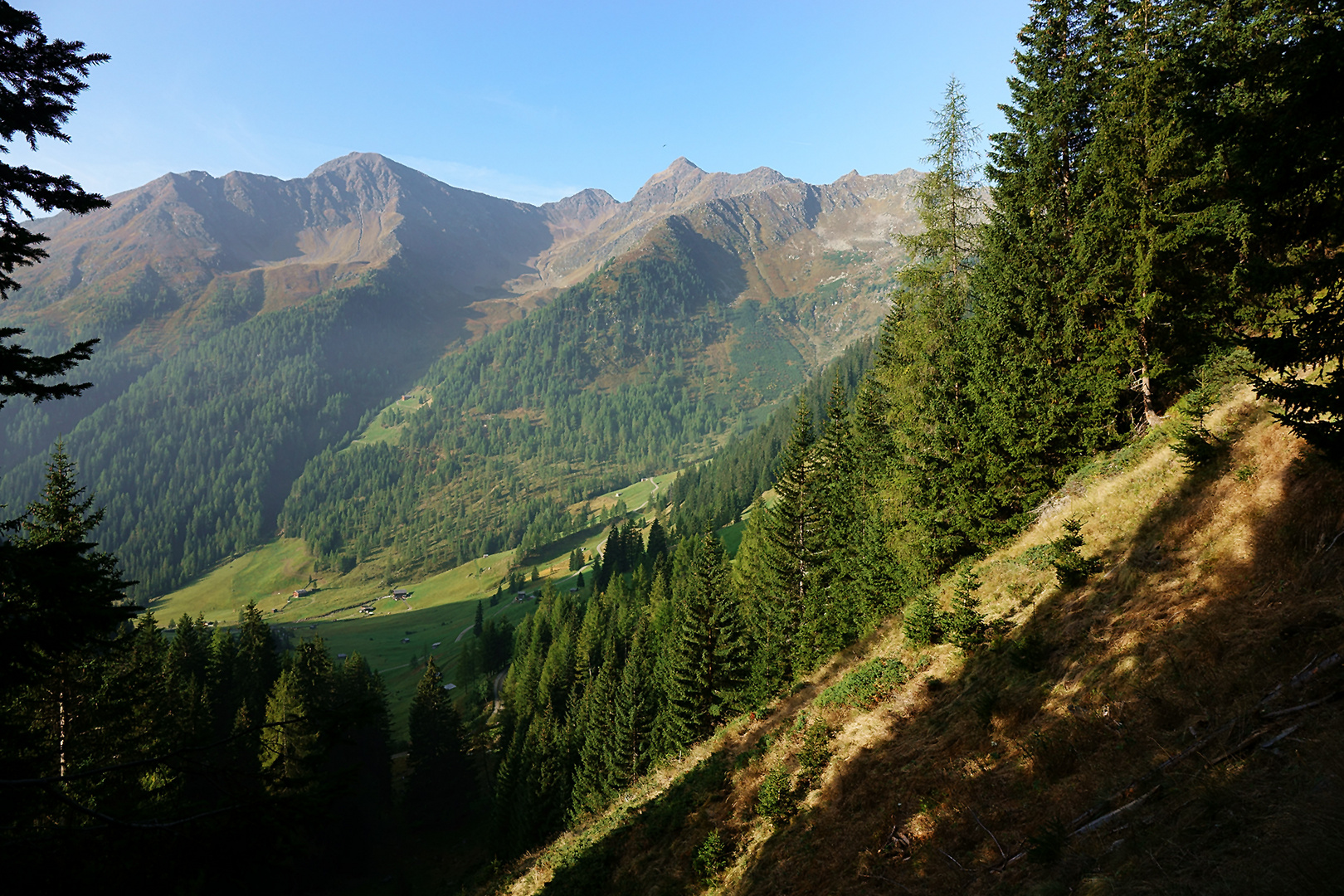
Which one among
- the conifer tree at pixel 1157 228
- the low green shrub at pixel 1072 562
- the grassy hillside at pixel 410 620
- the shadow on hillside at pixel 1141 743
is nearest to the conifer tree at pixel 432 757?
the grassy hillside at pixel 410 620

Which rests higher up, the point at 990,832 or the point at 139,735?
the point at 990,832

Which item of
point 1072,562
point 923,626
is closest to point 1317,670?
point 1072,562

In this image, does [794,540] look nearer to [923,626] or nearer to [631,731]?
[631,731]

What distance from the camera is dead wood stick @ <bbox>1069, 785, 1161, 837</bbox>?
802 centimetres

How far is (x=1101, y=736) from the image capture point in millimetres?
10047

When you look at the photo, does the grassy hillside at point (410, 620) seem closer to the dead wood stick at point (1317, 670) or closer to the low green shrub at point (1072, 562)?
the low green shrub at point (1072, 562)

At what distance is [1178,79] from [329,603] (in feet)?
760

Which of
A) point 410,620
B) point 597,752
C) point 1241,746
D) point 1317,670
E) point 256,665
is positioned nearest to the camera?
point 1241,746

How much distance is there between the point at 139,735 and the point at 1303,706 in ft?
92.0

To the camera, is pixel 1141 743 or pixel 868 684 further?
pixel 868 684

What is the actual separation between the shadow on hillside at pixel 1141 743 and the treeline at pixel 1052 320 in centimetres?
227

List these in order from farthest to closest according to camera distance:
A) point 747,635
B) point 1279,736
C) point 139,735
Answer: point 747,635
point 139,735
point 1279,736

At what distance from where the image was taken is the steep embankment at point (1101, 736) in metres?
7.00

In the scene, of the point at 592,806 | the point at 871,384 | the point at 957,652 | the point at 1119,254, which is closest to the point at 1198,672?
the point at 957,652
